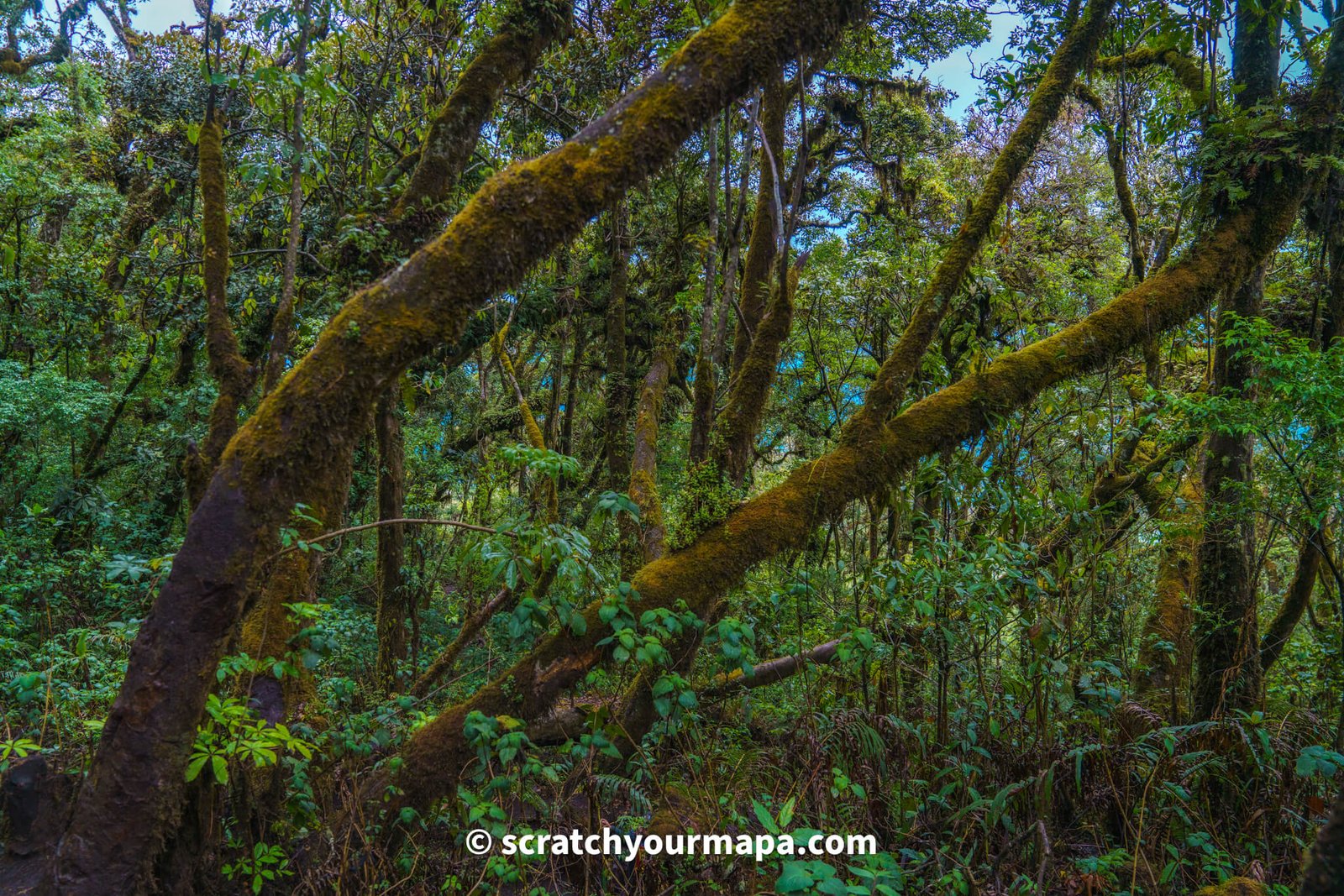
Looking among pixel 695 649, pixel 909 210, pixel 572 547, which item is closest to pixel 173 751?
pixel 572 547

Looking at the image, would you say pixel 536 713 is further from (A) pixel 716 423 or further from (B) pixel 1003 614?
(B) pixel 1003 614

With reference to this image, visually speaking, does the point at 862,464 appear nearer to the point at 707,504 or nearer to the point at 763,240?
the point at 707,504

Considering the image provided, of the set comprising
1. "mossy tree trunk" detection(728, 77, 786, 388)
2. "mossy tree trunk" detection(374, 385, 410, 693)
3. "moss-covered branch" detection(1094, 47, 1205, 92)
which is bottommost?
"mossy tree trunk" detection(374, 385, 410, 693)

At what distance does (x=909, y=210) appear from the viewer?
9.79m

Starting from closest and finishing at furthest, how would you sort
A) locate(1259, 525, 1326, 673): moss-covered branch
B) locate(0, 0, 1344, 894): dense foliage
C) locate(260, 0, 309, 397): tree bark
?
locate(0, 0, 1344, 894): dense foliage
locate(260, 0, 309, 397): tree bark
locate(1259, 525, 1326, 673): moss-covered branch

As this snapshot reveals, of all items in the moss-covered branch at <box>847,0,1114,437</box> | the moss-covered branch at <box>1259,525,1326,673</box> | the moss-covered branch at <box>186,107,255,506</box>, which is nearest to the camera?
the moss-covered branch at <box>186,107,255,506</box>

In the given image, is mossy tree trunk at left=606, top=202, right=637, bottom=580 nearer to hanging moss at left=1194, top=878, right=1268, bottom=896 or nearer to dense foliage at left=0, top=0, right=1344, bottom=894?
dense foliage at left=0, top=0, right=1344, bottom=894

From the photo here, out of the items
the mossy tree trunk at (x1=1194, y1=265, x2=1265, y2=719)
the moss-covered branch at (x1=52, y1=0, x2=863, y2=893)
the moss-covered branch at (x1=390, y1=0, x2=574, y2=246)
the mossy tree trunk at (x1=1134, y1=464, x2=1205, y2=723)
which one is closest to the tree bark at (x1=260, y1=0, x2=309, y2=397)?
the moss-covered branch at (x1=390, y1=0, x2=574, y2=246)

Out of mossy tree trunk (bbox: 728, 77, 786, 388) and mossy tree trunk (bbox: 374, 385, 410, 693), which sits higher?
mossy tree trunk (bbox: 728, 77, 786, 388)

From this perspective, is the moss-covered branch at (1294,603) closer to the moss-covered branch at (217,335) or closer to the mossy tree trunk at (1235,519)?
the mossy tree trunk at (1235,519)

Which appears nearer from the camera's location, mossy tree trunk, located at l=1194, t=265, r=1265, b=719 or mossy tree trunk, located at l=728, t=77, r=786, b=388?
mossy tree trunk, located at l=1194, t=265, r=1265, b=719

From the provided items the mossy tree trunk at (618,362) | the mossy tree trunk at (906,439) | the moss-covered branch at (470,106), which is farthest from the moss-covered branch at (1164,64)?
the moss-covered branch at (470,106)

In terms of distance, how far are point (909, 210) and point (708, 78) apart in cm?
787

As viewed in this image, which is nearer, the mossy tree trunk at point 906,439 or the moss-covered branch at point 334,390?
the moss-covered branch at point 334,390
